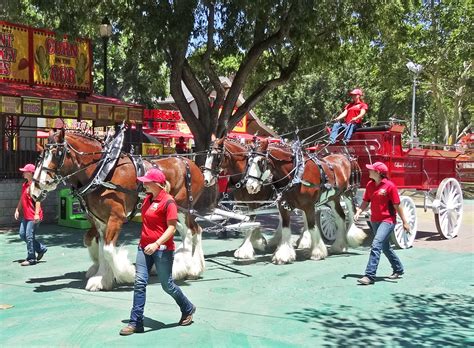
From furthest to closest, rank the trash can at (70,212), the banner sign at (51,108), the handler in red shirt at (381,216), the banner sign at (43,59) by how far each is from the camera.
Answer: the banner sign at (43,59)
the banner sign at (51,108)
the trash can at (70,212)
the handler in red shirt at (381,216)

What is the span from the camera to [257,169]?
8906 mm

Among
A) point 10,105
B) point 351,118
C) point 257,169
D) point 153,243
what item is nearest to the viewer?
point 153,243

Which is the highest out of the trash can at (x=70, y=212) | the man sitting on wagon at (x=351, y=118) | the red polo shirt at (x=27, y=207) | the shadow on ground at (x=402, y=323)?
the man sitting on wagon at (x=351, y=118)

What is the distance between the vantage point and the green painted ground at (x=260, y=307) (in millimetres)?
5422

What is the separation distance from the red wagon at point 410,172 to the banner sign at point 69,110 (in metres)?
6.98

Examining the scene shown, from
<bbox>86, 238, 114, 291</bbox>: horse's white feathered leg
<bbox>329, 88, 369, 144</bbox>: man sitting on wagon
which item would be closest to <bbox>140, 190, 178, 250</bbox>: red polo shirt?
<bbox>86, 238, 114, 291</bbox>: horse's white feathered leg

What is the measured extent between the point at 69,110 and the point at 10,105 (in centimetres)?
178

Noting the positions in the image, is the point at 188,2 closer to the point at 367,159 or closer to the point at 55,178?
the point at 367,159

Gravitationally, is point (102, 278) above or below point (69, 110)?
below

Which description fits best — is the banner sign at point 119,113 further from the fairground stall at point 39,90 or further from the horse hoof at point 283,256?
the horse hoof at point 283,256

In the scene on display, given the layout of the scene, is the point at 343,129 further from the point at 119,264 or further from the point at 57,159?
the point at 57,159

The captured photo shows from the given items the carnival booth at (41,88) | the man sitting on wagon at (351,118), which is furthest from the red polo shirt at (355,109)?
the carnival booth at (41,88)

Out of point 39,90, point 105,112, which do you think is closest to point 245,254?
point 105,112

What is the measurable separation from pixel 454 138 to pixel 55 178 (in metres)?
29.7
